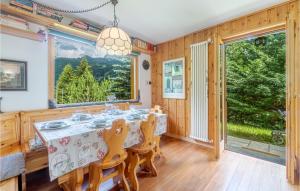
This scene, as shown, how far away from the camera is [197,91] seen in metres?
3.30

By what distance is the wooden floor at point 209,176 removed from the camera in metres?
1.89

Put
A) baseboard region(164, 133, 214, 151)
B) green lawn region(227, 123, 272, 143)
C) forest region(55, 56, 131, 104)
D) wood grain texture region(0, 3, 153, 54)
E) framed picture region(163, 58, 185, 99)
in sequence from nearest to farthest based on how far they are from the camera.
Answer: wood grain texture region(0, 3, 153, 54) < forest region(55, 56, 131, 104) < baseboard region(164, 133, 214, 151) < framed picture region(163, 58, 185, 99) < green lawn region(227, 123, 272, 143)

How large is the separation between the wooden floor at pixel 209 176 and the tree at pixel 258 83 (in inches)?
83.2

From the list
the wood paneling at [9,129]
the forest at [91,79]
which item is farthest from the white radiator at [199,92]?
the wood paneling at [9,129]

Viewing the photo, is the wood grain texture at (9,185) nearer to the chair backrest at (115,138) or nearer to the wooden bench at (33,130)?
the wooden bench at (33,130)

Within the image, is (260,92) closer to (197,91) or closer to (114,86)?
(197,91)

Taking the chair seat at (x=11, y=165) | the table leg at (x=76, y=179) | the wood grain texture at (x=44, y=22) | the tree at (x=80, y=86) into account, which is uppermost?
the wood grain texture at (x=44, y=22)

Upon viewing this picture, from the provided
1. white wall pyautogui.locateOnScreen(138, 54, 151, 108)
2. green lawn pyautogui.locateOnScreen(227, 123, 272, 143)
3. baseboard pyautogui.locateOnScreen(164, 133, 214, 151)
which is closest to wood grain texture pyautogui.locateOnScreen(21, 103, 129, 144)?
white wall pyautogui.locateOnScreen(138, 54, 151, 108)

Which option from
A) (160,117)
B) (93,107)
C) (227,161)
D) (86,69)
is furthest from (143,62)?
(227,161)

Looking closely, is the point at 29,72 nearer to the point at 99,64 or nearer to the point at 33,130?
the point at 33,130

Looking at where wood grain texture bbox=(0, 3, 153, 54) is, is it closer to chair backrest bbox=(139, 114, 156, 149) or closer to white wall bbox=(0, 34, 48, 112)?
white wall bbox=(0, 34, 48, 112)

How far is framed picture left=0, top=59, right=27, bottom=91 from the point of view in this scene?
2062 millimetres

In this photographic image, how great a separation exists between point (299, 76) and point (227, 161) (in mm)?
1542

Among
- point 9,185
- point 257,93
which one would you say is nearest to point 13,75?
point 9,185
